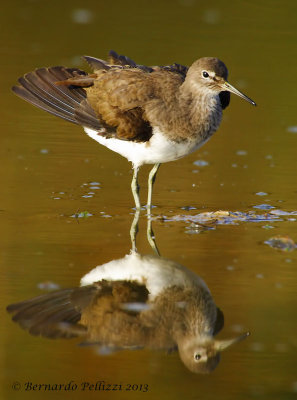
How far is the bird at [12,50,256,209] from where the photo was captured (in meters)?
7.48

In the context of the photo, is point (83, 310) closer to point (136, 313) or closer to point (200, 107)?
point (136, 313)

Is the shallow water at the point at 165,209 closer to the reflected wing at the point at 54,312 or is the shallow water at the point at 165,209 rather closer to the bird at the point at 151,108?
the reflected wing at the point at 54,312

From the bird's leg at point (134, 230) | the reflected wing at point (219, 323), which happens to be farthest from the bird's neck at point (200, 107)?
the reflected wing at point (219, 323)

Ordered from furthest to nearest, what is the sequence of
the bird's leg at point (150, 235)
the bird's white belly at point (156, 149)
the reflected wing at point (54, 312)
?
the bird's white belly at point (156, 149) < the bird's leg at point (150, 235) < the reflected wing at point (54, 312)

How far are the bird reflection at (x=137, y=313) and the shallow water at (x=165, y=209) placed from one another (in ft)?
0.27

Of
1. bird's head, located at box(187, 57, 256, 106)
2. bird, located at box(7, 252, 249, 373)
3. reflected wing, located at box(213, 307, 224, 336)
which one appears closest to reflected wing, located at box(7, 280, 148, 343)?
bird, located at box(7, 252, 249, 373)

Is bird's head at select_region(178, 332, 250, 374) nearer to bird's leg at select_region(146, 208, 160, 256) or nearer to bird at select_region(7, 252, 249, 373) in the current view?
bird at select_region(7, 252, 249, 373)

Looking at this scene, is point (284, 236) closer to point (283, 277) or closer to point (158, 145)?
point (283, 277)

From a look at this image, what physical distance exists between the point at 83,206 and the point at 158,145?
2.90ft

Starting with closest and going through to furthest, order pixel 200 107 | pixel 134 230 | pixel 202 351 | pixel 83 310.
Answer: pixel 202 351, pixel 83 310, pixel 134 230, pixel 200 107

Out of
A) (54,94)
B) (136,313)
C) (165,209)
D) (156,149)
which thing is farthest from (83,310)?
(54,94)

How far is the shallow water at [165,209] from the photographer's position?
4848 mm

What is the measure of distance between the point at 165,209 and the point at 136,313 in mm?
2426

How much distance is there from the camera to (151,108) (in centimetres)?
750
